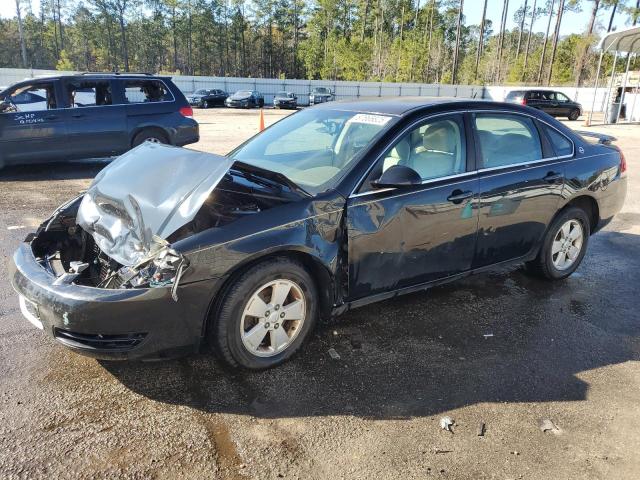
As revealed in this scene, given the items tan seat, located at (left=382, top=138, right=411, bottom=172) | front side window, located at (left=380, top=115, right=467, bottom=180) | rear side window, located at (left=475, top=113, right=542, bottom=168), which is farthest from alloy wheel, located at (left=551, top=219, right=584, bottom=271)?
tan seat, located at (left=382, top=138, right=411, bottom=172)

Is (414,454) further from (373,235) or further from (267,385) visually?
(373,235)

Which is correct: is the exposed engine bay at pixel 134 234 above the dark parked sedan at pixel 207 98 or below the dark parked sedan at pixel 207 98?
above

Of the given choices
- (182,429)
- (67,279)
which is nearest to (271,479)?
(182,429)

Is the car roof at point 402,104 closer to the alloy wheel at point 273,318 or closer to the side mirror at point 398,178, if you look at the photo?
the side mirror at point 398,178

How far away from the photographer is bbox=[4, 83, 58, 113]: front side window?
29.1 ft

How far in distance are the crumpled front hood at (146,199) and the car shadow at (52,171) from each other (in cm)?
662

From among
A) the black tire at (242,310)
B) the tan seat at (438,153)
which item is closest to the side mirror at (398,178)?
the tan seat at (438,153)

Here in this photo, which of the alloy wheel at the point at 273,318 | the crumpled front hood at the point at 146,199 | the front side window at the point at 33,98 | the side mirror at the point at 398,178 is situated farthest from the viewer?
the front side window at the point at 33,98

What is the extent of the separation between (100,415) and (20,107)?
8.05 meters

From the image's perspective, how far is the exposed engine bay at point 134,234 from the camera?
2.79 metres

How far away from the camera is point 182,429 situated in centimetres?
268

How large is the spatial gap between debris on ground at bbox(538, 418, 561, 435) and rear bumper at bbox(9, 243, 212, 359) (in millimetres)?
1978

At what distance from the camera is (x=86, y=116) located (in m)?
9.38

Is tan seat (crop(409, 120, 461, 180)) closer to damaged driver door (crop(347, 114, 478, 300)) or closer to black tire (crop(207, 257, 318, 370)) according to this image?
damaged driver door (crop(347, 114, 478, 300))
